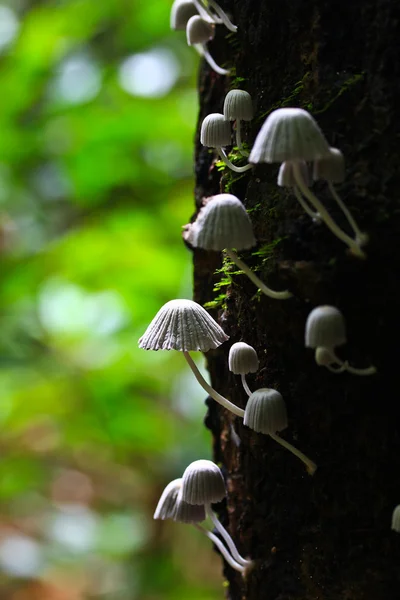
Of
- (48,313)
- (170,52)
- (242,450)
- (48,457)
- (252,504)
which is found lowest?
(48,457)

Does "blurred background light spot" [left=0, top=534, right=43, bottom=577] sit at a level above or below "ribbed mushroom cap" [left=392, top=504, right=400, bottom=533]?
below

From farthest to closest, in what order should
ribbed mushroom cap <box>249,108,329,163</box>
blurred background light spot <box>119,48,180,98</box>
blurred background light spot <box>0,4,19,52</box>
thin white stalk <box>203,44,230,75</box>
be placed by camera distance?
1. blurred background light spot <box>0,4,19,52</box>
2. blurred background light spot <box>119,48,180,98</box>
3. thin white stalk <box>203,44,230,75</box>
4. ribbed mushroom cap <box>249,108,329,163</box>

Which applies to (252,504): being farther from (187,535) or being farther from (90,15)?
(90,15)

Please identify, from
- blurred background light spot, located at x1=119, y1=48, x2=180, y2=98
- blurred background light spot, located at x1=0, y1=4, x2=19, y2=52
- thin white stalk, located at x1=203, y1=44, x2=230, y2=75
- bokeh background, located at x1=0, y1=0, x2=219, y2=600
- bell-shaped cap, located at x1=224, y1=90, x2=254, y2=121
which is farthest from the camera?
blurred background light spot, located at x1=0, y1=4, x2=19, y2=52

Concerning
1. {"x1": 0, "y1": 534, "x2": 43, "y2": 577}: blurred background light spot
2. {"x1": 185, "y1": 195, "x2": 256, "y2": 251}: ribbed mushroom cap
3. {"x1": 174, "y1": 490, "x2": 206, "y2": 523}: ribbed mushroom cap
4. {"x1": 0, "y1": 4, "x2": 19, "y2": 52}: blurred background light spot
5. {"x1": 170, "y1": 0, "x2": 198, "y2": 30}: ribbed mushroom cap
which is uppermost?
{"x1": 0, "y1": 4, "x2": 19, "y2": 52}: blurred background light spot

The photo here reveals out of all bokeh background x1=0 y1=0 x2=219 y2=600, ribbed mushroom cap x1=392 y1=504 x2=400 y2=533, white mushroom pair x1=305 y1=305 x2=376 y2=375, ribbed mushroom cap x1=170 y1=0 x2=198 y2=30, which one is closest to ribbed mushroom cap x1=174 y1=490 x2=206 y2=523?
ribbed mushroom cap x1=392 y1=504 x2=400 y2=533

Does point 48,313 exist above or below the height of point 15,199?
below

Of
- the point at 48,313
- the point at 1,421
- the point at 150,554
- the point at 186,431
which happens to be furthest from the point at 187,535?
the point at 48,313

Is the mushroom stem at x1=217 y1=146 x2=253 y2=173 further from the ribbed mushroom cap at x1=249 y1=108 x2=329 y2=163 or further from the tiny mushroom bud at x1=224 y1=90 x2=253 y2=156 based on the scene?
the ribbed mushroom cap at x1=249 y1=108 x2=329 y2=163
